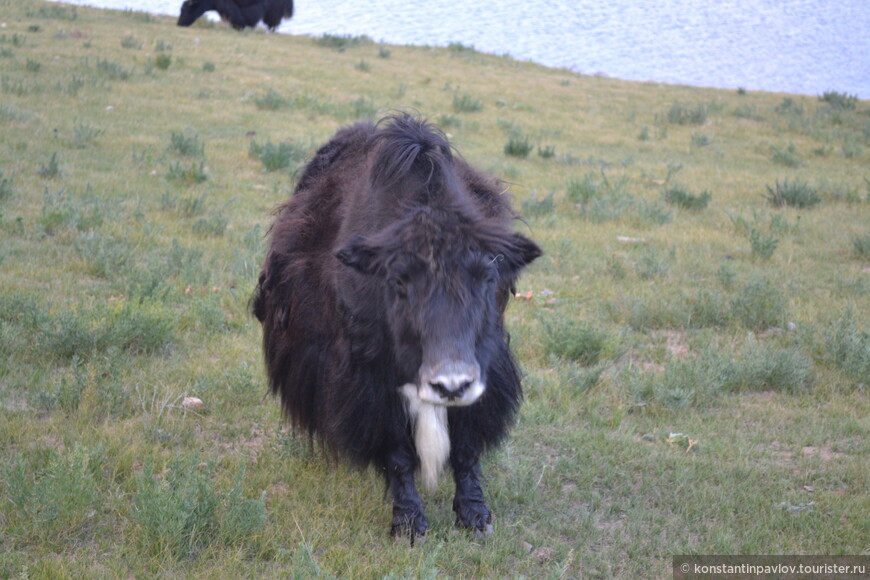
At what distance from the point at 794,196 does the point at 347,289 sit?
864 centimetres

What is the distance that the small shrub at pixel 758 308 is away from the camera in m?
6.77

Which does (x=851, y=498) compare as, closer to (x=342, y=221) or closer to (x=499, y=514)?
(x=499, y=514)

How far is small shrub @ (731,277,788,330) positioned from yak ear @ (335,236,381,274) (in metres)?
4.20

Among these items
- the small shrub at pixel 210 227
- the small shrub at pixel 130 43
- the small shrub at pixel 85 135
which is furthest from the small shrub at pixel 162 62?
the small shrub at pixel 210 227

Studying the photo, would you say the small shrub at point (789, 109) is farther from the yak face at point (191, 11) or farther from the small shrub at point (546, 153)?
the yak face at point (191, 11)

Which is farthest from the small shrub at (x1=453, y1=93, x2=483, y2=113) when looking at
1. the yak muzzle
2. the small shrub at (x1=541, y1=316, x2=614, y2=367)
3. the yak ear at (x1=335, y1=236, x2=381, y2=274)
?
the yak muzzle

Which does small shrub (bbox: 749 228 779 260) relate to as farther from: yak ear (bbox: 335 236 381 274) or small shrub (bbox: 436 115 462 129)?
small shrub (bbox: 436 115 462 129)

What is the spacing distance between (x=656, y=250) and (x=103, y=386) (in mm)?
5678

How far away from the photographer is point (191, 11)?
23.2 meters

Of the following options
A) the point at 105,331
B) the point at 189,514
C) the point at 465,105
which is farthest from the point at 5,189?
the point at 465,105

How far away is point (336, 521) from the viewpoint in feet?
13.2

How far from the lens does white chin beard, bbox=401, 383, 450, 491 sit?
12.3ft

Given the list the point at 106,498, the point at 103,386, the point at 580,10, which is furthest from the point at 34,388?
the point at 580,10

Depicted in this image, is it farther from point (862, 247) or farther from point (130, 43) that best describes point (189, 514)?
point (130, 43)
